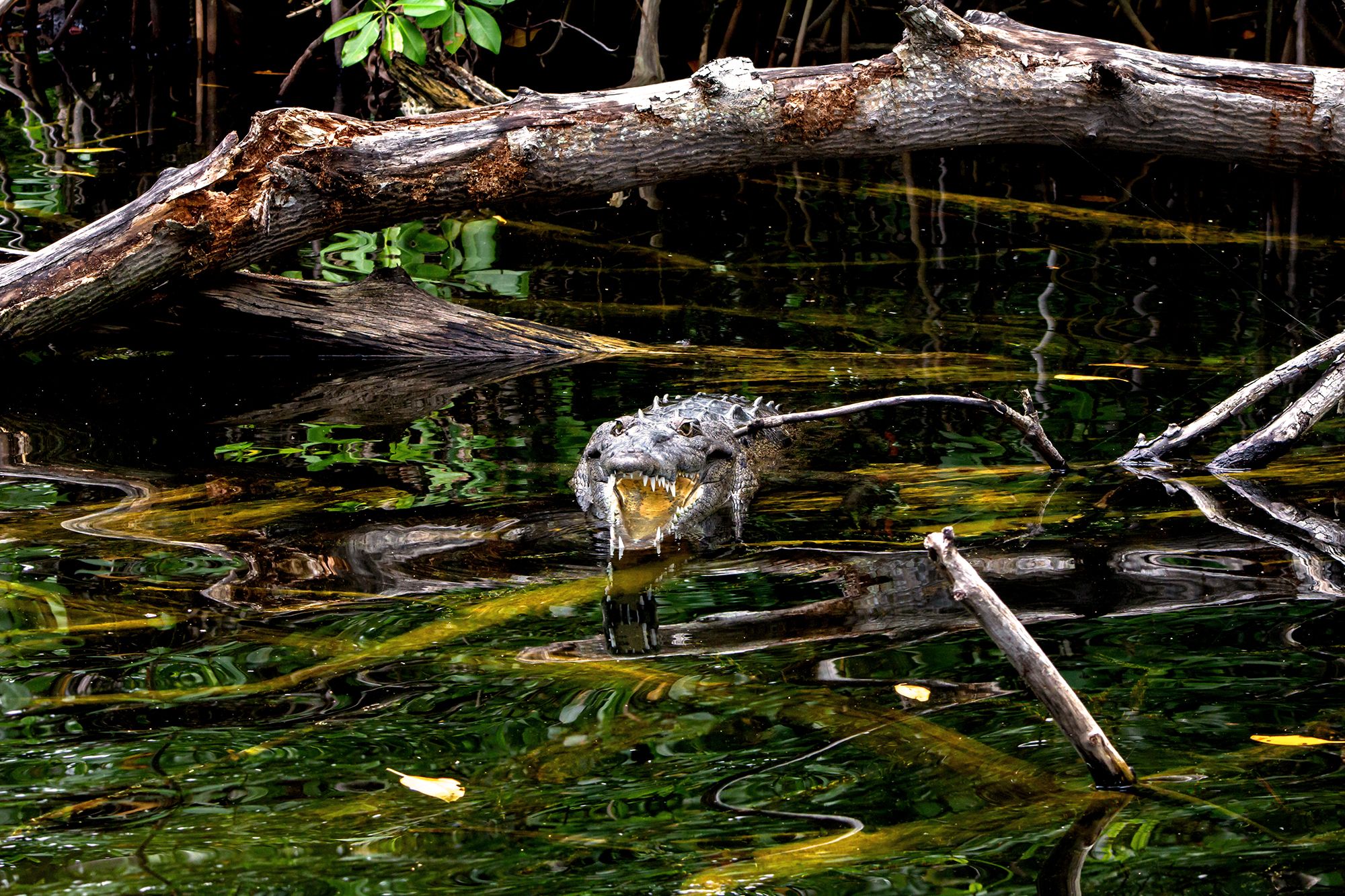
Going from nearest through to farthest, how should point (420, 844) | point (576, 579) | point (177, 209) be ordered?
point (420, 844)
point (576, 579)
point (177, 209)

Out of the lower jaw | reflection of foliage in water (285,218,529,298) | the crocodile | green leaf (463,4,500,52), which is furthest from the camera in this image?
reflection of foliage in water (285,218,529,298)

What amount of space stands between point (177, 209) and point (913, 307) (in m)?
2.80

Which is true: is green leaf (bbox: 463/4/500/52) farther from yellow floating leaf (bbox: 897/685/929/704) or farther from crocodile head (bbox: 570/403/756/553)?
yellow floating leaf (bbox: 897/685/929/704)

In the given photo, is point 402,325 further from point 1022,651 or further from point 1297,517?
point 1022,651

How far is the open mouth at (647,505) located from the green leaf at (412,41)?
2.42 meters

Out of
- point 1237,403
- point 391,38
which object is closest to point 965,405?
point 1237,403

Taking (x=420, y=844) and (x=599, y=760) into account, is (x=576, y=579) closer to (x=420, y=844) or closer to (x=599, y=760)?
(x=599, y=760)

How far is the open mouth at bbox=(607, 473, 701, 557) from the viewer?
333cm

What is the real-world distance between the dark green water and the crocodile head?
10cm

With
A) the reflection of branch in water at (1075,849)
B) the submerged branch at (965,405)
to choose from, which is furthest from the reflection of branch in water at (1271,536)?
the reflection of branch in water at (1075,849)

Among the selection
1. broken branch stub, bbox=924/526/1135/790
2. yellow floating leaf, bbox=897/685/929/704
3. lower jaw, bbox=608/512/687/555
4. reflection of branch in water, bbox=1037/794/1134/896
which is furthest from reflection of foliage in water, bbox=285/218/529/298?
reflection of branch in water, bbox=1037/794/1134/896

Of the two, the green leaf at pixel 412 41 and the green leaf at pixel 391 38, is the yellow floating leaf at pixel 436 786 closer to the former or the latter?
the green leaf at pixel 391 38

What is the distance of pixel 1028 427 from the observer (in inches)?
138

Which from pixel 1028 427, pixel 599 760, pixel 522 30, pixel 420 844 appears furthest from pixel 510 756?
pixel 522 30
